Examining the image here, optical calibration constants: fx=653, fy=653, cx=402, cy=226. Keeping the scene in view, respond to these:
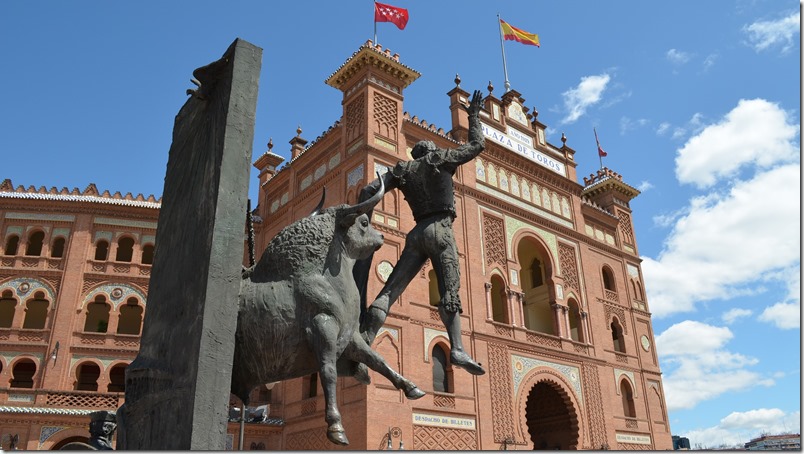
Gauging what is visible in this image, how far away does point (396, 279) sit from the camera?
3758 mm

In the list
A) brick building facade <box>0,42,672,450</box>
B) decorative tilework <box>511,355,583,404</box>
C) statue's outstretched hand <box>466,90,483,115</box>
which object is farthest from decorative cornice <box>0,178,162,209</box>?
statue's outstretched hand <box>466,90,483,115</box>

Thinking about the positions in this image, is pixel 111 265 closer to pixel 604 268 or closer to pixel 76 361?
pixel 76 361

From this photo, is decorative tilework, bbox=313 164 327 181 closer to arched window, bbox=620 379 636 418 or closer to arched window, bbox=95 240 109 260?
arched window, bbox=95 240 109 260

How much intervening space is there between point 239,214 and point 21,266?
22545mm

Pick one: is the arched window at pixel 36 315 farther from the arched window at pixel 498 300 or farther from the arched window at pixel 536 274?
the arched window at pixel 536 274

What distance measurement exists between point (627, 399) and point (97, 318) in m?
19.7

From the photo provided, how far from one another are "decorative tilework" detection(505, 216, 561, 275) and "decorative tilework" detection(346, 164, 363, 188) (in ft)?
18.9

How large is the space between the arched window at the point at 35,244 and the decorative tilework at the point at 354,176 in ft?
37.2

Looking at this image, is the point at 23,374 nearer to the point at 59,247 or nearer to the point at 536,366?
the point at 59,247

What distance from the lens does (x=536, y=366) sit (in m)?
21.0

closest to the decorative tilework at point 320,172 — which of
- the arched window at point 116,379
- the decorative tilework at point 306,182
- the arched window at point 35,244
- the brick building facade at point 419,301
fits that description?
the brick building facade at point 419,301

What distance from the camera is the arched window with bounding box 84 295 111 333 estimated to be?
74.5 ft

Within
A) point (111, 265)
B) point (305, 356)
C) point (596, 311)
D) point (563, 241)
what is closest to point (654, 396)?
point (596, 311)

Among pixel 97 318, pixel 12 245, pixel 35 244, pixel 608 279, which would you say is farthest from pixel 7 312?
pixel 608 279
